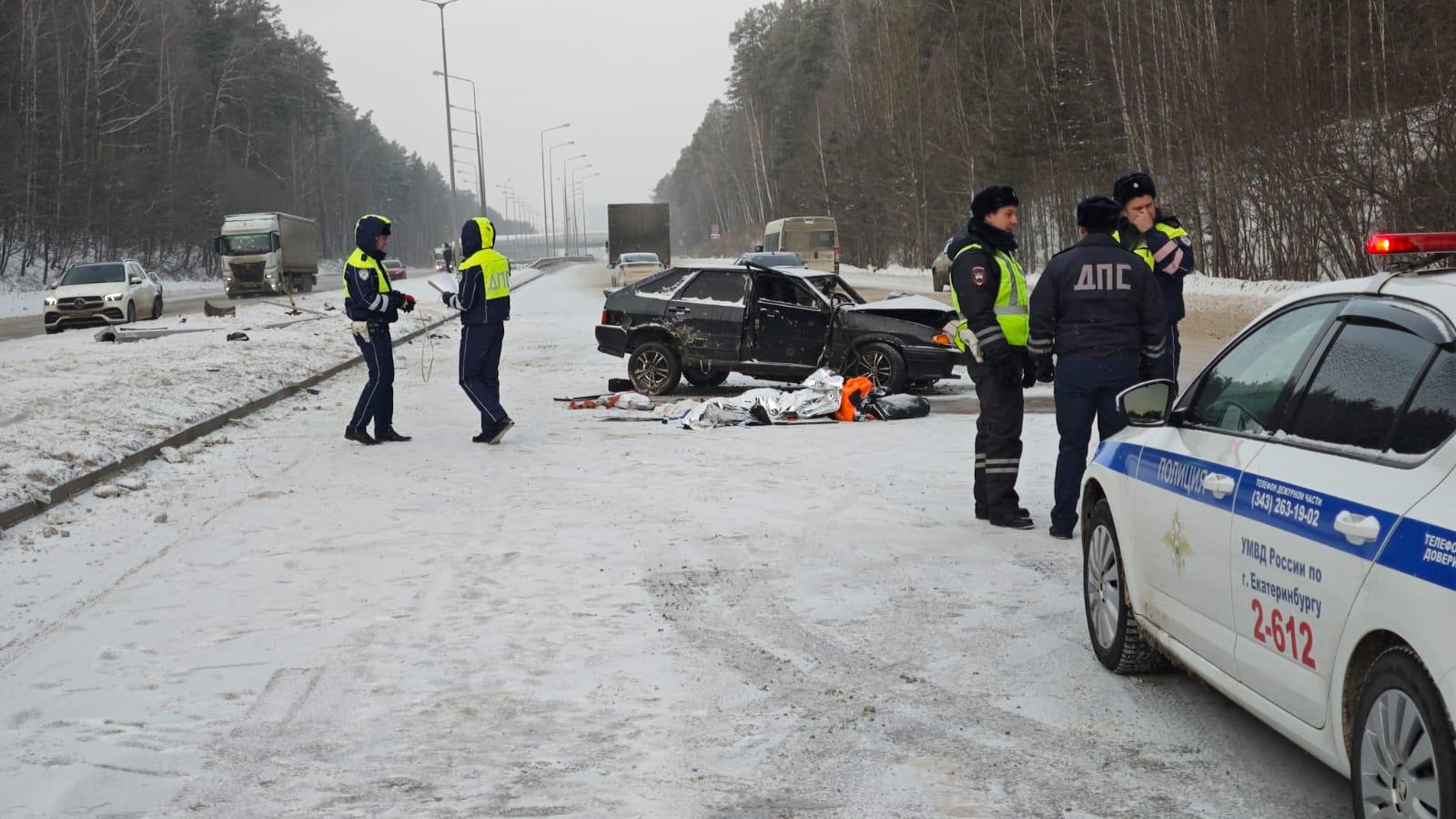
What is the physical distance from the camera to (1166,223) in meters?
8.79

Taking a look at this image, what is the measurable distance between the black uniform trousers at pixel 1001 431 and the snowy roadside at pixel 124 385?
6055 mm

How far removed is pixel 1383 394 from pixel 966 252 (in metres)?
4.88

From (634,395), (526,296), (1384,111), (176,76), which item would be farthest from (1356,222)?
(176,76)

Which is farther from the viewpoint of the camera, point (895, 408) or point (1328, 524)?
point (895, 408)

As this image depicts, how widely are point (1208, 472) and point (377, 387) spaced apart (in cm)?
947

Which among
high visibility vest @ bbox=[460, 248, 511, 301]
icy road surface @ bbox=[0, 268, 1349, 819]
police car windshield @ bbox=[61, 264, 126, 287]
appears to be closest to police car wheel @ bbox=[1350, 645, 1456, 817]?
icy road surface @ bbox=[0, 268, 1349, 819]

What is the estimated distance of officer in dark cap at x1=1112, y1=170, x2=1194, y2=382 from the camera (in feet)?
27.8

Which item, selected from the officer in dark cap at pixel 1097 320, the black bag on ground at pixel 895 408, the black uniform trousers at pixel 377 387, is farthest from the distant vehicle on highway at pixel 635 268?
the officer in dark cap at pixel 1097 320

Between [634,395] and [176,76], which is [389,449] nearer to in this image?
[634,395]

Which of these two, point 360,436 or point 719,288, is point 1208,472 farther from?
point 719,288

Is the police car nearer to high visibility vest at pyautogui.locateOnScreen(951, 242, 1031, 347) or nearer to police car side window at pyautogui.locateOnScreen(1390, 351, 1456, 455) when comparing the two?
police car side window at pyautogui.locateOnScreen(1390, 351, 1456, 455)

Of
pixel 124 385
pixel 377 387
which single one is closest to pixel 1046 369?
pixel 377 387

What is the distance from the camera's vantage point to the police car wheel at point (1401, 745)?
117 inches

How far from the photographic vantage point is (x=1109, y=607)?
5.41 meters
